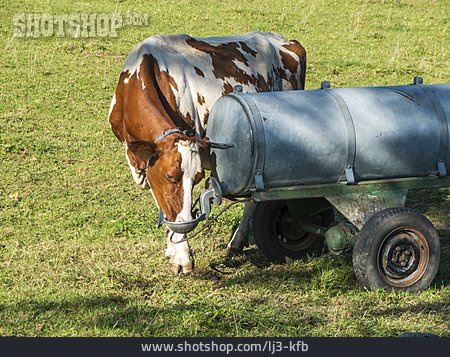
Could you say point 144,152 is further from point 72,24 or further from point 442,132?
point 72,24

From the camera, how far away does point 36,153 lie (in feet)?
42.7

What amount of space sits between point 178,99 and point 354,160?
209 centimetres

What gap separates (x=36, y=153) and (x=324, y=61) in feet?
22.2

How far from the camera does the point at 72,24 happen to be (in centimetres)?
1911

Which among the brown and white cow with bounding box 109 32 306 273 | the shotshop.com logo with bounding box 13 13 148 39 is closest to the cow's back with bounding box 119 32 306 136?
the brown and white cow with bounding box 109 32 306 273

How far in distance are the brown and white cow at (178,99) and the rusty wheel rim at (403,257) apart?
1.67 meters

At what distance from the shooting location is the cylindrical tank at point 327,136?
25.3ft

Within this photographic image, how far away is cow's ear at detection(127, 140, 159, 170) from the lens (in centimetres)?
855

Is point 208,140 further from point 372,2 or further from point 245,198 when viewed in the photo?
point 372,2

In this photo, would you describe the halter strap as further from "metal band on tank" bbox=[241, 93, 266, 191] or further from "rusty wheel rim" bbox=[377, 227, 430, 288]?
"rusty wheel rim" bbox=[377, 227, 430, 288]

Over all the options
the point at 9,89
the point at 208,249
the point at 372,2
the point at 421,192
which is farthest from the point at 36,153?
the point at 372,2

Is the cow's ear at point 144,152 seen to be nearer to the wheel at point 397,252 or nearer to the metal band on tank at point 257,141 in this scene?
the metal band on tank at point 257,141

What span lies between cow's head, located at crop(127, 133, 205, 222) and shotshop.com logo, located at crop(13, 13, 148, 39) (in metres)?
10.5

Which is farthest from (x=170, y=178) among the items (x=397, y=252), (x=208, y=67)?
(x=397, y=252)
